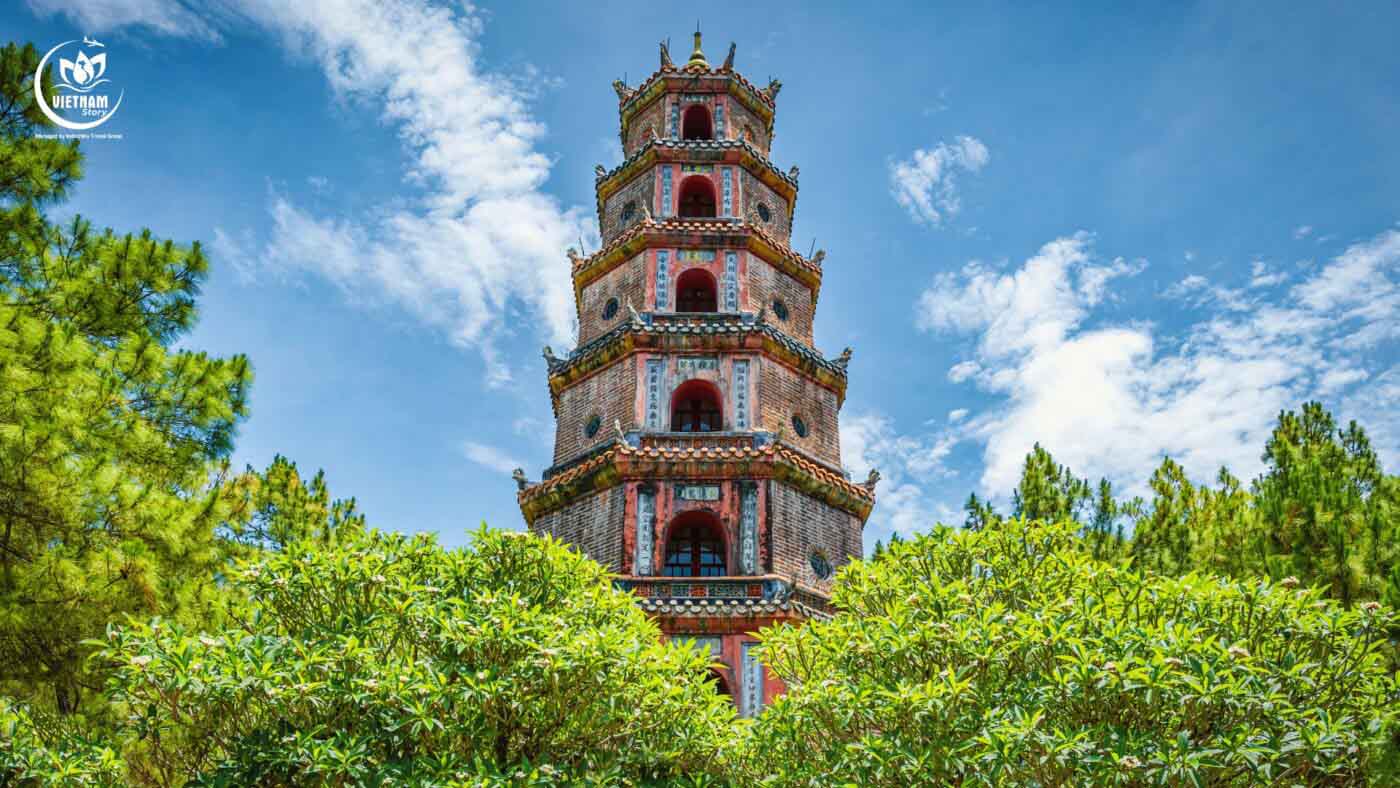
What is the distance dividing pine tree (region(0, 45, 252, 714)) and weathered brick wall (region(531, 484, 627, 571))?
6.81 metres

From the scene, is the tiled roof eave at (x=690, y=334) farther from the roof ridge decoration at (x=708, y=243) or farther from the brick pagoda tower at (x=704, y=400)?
the roof ridge decoration at (x=708, y=243)

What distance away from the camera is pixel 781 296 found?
2108 cm

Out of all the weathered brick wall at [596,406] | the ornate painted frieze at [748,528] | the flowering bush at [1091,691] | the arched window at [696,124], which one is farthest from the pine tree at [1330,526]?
the arched window at [696,124]

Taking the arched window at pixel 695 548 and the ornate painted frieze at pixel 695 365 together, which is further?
the ornate painted frieze at pixel 695 365

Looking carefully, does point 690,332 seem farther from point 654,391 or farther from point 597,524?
point 597,524

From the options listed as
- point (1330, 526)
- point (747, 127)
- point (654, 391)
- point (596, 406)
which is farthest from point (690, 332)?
point (1330, 526)

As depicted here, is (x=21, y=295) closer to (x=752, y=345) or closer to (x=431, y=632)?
(x=431, y=632)

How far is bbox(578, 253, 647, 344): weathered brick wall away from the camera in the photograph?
20.5 metres

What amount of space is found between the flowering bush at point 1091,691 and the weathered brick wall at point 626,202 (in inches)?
505

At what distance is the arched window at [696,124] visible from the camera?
23.8 m

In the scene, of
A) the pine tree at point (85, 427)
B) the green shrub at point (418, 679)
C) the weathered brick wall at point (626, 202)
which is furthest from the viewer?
the weathered brick wall at point (626, 202)

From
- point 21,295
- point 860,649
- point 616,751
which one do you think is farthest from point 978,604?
point 21,295

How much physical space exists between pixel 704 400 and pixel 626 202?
17.5 feet

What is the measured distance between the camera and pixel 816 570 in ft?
58.4
